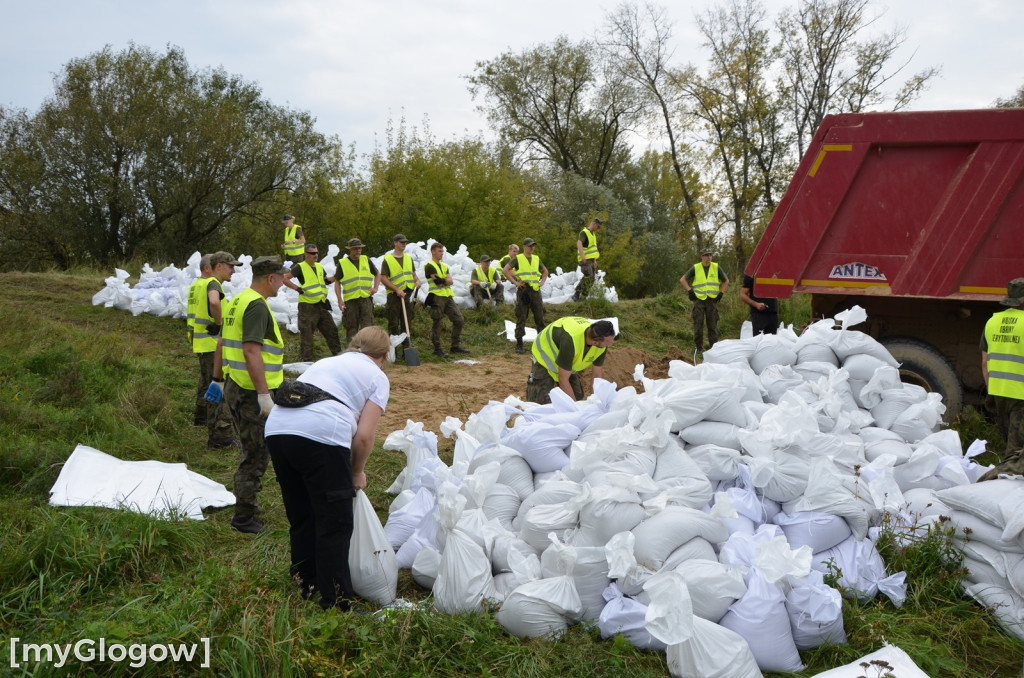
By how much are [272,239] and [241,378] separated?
17.0 m

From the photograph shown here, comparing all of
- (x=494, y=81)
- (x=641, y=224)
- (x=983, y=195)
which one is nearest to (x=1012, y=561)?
(x=983, y=195)

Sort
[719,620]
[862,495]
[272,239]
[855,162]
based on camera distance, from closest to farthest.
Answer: [719,620], [862,495], [855,162], [272,239]

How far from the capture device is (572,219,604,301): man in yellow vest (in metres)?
12.3

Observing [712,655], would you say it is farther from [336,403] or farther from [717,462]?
[336,403]

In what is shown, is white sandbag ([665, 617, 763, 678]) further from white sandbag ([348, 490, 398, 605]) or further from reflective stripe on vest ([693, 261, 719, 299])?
reflective stripe on vest ([693, 261, 719, 299])

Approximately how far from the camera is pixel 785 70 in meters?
21.8

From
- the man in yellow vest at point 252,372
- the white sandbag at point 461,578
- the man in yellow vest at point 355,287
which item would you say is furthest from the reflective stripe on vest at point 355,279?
the white sandbag at point 461,578

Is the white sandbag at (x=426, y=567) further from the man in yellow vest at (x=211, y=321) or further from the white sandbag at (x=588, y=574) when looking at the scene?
the man in yellow vest at (x=211, y=321)

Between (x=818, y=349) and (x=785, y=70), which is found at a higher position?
(x=785, y=70)

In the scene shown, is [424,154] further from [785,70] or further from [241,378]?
[241,378]

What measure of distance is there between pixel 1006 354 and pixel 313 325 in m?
6.53

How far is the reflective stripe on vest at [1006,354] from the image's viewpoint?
4324mm

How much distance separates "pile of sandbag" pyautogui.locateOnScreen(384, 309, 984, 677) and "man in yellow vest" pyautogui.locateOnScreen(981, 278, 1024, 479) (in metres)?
0.33

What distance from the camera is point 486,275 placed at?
1216 centimetres
